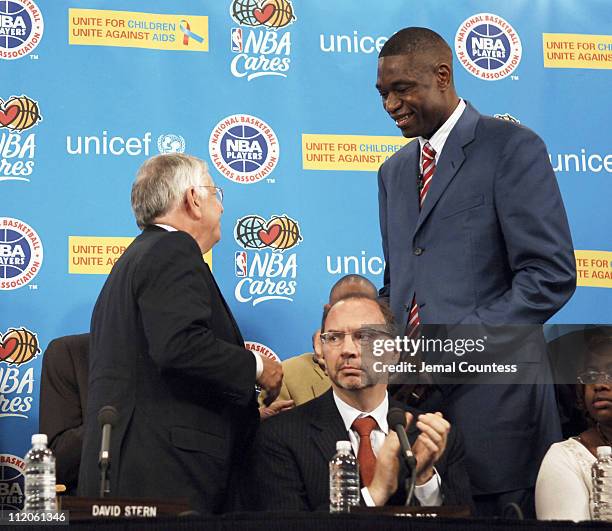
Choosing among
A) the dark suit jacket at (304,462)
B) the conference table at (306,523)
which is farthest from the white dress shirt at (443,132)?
the conference table at (306,523)

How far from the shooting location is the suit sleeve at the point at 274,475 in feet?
9.74

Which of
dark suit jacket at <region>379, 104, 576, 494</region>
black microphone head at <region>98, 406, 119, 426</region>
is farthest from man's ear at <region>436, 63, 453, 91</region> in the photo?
black microphone head at <region>98, 406, 119, 426</region>

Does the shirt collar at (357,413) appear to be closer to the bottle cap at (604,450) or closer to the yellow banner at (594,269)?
the bottle cap at (604,450)

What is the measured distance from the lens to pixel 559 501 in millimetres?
3061

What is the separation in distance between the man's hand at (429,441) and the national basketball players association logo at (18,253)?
6.86 ft

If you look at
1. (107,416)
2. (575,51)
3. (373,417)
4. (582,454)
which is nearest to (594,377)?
(582,454)

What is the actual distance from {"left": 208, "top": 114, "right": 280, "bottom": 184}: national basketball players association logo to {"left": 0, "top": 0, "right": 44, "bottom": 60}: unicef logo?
0.81 m

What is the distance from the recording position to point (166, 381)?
3.01 m

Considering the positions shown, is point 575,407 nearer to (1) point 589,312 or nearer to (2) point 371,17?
(1) point 589,312

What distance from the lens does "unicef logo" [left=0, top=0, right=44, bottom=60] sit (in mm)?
4480

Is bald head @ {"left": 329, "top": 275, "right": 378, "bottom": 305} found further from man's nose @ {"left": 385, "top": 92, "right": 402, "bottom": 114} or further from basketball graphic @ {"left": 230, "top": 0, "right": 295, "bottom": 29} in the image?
basketball graphic @ {"left": 230, "top": 0, "right": 295, "bottom": 29}

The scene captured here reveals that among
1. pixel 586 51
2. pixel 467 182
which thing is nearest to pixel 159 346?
pixel 467 182

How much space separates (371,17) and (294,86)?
45 cm

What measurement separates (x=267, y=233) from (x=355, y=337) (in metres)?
1.40
